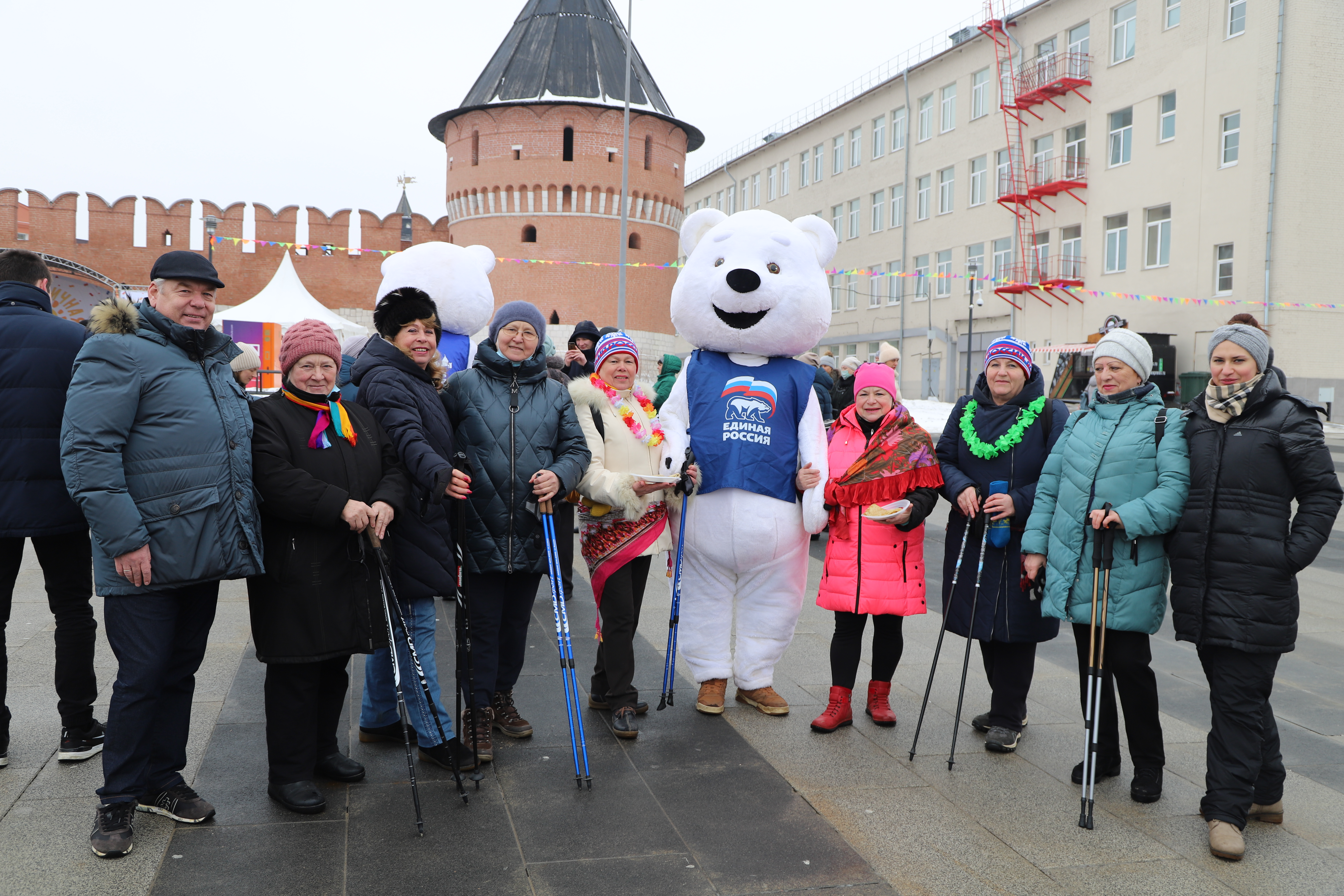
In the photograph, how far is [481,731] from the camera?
167 inches

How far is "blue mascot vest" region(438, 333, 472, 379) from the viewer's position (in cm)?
700

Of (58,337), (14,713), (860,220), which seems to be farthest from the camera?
(860,220)

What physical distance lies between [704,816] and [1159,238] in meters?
30.8

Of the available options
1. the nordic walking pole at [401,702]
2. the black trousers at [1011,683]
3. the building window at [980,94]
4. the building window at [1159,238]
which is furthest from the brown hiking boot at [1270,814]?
the building window at [980,94]

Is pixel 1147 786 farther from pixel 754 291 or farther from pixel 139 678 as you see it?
pixel 139 678

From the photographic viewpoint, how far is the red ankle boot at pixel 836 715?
15.5 feet

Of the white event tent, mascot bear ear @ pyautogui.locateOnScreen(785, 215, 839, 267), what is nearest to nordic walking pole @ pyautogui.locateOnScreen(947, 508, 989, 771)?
mascot bear ear @ pyautogui.locateOnScreen(785, 215, 839, 267)

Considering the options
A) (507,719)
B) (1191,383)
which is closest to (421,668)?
(507,719)

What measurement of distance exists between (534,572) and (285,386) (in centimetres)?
131

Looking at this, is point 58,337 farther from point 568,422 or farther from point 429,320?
point 568,422

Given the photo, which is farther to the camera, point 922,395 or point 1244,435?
point 922,395

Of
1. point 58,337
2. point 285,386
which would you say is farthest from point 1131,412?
point 58,337

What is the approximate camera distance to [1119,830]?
146 inches

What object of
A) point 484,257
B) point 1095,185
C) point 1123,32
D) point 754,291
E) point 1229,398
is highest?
point 1123,32
